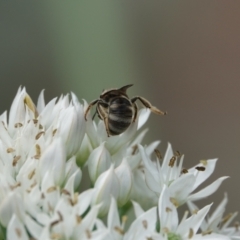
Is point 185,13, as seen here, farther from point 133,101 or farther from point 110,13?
point 133,101

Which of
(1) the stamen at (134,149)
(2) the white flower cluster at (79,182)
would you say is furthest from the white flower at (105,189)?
(1) the stamen at (134,149)

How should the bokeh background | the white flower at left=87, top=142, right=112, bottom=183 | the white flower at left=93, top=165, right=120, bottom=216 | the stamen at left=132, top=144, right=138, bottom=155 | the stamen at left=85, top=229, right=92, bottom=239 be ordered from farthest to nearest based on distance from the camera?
1. the bokeh background
2. the stamen at left=132, top=144, right=138, bottom=155
3. the white flower at left=87, top=142, right=112, bottom=183
4. the white flower at left=93, top=165, right=120, bottom=216
5. the stamen at left=85, top=229, right=92, bottom=239

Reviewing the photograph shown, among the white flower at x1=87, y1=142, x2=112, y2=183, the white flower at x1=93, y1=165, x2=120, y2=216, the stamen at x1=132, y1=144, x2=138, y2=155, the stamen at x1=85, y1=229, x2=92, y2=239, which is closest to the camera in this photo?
the stamen at x1=85, y1=229, x2=92, y2=239

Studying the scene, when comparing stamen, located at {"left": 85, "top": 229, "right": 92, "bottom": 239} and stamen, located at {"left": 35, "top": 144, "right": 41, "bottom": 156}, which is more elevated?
stamen, located at {"left": 35, "top": 144, "right": 41, "bottom": 156}

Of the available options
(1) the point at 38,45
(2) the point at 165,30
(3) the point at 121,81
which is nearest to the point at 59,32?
(1) the point at 38,45

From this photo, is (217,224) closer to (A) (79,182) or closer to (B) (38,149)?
(A) (79,182)

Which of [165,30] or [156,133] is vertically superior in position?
[165,30]

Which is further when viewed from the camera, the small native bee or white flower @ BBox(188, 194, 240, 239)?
white flower @ BBox(188, 194, 240, 239)

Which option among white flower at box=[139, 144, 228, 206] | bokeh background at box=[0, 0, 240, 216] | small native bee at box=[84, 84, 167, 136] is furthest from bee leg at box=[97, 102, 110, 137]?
Result: bokeh background at box=[0, 0, 240, 216]

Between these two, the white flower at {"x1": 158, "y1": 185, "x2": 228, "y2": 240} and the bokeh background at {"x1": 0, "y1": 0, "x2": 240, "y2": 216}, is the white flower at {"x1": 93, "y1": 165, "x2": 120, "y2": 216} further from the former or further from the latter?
the bokeh background at {"x1": 0, "y1": 0, "x2": 240, "y2": 216}
